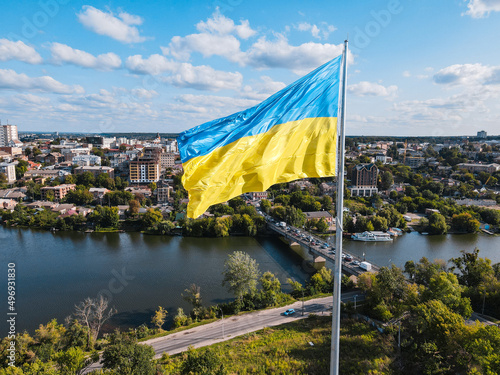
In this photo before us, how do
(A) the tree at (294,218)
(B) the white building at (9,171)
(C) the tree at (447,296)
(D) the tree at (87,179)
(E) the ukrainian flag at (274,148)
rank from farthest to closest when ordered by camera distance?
(B) the white building at (9,171) < (D) the tree at (87,179) < (A) the tree at (294,218) < (C) the tree at (447,296) < (E) the ukrainian flag at (274,148)

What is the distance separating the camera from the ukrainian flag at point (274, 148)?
235 cm

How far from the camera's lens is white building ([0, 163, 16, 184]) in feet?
101

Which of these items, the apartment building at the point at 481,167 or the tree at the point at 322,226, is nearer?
the tree at the point at 322,226

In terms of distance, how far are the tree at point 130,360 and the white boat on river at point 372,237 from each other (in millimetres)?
15418

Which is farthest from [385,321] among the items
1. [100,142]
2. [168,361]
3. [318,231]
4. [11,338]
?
[100,142]

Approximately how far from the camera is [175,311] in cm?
988

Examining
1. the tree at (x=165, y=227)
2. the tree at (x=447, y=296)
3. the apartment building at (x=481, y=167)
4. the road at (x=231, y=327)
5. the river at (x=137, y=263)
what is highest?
the apartment building at (x=481, y=167)

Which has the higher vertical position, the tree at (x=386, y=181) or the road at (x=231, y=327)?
the tree at (x=386, y=181)

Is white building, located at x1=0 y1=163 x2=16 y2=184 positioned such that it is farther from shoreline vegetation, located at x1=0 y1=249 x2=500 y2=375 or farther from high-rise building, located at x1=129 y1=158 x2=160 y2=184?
shoreline vegetation, located at x1=0 y1=249 x2=500 y2=375

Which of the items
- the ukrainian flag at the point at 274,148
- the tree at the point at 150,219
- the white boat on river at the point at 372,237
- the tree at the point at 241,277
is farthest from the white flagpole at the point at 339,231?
the tree at the point at 150,219

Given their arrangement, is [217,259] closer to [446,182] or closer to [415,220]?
[415,220]

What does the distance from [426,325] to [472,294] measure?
367 cm

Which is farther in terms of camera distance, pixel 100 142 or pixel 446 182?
pixel 100 142

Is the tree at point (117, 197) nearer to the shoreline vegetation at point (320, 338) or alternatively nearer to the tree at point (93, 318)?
the tree at point (93, 318)
